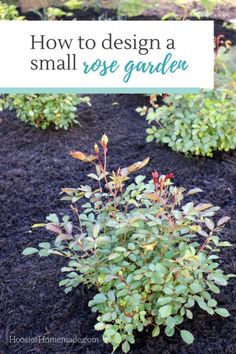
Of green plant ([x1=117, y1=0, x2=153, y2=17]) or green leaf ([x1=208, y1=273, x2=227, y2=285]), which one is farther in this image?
green plant ([x1=117, y1=0, x2=153, y2=17])

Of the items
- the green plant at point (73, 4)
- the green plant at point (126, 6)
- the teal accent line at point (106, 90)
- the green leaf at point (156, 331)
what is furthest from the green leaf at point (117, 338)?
the green plant at point (126, 6)

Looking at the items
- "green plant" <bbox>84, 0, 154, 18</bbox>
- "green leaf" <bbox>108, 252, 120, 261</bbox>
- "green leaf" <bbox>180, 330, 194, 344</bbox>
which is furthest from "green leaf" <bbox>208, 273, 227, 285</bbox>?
"green plant" <bbox>84, 0, 154, 18</bbox>

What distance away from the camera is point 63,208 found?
2.95m

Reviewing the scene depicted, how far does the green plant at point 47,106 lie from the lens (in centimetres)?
356

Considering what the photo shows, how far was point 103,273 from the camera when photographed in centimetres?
198

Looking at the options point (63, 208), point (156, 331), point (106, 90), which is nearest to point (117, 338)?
point (156, 331)

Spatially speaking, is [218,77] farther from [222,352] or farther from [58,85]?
[222,352]

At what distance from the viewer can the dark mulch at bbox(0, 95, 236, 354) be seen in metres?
2.08

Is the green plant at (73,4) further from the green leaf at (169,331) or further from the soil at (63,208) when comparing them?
the green leaf at (169,331)

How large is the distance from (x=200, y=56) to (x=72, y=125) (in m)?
1.19

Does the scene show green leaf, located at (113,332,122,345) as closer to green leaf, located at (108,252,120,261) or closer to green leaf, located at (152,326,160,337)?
green leaf, located at (152,326,160,337)

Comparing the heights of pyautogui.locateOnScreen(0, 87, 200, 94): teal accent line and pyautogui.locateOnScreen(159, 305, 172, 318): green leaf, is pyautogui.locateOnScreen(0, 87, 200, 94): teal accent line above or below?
above

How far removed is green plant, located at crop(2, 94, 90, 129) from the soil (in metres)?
0.12

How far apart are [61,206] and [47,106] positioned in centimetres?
89
